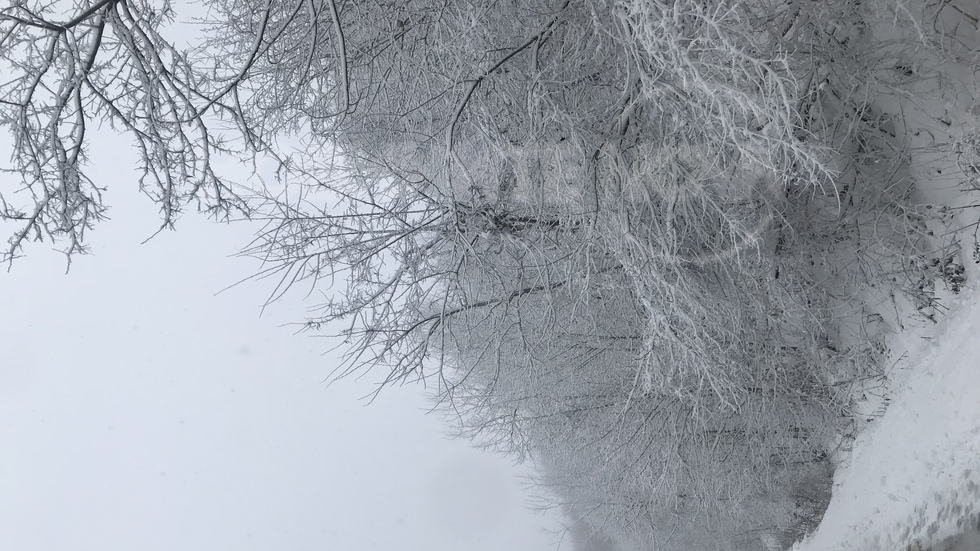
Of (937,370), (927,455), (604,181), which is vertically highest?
(604,181)

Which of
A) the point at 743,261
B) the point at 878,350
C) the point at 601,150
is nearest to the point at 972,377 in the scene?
the point at 878,350

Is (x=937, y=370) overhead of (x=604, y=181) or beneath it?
beneath

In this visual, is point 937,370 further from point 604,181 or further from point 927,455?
point 604,181

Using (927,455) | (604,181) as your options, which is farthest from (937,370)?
(604,181)

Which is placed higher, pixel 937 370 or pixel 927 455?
pixel 937 370

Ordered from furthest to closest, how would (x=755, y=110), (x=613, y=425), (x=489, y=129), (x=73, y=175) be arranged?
1. (x=613, y=425)
2. (x=489, y=129)
3. (x=73, y=175)
4. (x=755, y=110)

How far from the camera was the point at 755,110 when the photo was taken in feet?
9.21

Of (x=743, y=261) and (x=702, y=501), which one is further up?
(x=743, y=261)

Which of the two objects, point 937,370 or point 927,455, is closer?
point 927,455

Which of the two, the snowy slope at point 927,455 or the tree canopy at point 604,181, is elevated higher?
the tree canopy at point 604,181

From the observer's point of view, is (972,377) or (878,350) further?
(878,350)

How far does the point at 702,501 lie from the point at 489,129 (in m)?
4.47

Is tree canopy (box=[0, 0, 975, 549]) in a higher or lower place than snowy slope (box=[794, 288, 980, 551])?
higher

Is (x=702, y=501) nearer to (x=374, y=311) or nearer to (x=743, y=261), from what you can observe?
(x=743, y=261)
